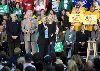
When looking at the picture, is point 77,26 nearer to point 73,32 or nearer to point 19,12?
point 73,32

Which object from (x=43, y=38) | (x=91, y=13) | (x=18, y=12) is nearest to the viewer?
(x=43, y=38)

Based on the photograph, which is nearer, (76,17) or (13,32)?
(13,32)

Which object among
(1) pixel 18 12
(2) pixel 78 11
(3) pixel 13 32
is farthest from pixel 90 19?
(1) pixel 18 12

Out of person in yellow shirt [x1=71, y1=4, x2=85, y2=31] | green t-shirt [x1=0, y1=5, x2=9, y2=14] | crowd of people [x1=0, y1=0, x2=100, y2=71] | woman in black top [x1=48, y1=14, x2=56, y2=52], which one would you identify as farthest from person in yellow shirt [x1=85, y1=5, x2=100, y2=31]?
green t-shirt [x1=0, y1=5, x2=9, y2=14]

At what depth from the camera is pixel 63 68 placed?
35.1 ft

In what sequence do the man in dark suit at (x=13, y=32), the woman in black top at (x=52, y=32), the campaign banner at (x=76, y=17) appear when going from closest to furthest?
the woman in black top at (x=52, y=32)
the man in dark suit at (x=13, y=32)
the campaign banner at (x=76, y=17)

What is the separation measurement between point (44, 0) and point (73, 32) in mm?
3050

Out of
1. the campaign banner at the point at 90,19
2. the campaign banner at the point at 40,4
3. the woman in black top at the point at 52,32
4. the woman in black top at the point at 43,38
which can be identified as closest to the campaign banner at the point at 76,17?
the campaign banner at the point at 90,19

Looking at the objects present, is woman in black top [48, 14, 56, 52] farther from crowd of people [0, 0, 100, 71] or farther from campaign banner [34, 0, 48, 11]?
campaign banner [34, 0, 48, 11]

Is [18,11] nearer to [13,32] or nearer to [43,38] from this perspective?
[13,32]

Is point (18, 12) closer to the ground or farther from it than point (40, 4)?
closer to the ground

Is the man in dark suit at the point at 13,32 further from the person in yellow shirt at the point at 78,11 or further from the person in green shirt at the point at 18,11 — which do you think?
the person in yellow shirt at the point at 78,11

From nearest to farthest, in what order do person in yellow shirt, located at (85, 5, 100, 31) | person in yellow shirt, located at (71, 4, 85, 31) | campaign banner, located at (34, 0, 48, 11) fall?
person in yellow shirt, located at (85, 5, 100, 31), person in yellow shirt, located at (71, 4, 85, 31), campaign banner, located at (34, 0, 48, 11)

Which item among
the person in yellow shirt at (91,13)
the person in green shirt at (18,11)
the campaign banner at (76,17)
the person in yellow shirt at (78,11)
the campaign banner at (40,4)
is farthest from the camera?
the campaign banner at (40,4)
